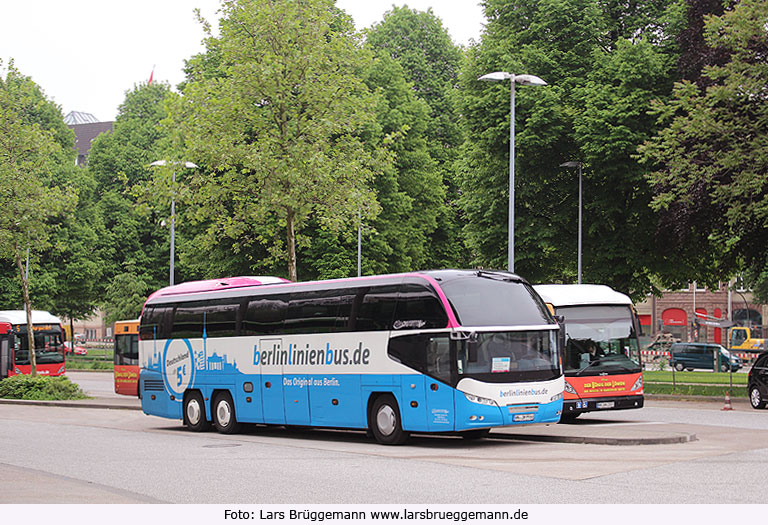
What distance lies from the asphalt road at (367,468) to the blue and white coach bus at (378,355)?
0.59 m

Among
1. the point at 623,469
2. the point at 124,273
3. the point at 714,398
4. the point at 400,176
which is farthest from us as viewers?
the point at 124,273

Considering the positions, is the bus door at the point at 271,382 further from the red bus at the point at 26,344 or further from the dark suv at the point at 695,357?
the dark suv at the point at 695,357

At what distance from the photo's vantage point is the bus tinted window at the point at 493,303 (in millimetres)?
16938

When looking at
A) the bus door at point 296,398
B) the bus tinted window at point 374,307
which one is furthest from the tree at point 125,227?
the bus tinted window at point 374,307

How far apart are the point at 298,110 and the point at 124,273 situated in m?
37.1

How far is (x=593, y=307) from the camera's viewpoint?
73.0ft

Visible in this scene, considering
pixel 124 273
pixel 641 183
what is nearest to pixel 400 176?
pixel 641 183

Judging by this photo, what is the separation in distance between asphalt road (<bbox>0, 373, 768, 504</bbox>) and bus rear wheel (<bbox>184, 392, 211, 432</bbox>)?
0.59 metres

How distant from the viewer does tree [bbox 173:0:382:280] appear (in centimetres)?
2733

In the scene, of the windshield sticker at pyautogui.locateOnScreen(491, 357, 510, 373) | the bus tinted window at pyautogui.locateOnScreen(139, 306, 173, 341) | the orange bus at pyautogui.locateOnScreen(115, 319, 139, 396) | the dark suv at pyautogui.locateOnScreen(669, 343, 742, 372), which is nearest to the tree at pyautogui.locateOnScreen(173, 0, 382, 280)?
the bus tinted window at pyautogui.locateOnScreen(139, 306, 173, 341)

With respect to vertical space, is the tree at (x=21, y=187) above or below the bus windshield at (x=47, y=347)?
above

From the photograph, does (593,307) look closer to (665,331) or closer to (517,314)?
(517,314)

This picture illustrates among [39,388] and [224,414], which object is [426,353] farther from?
[39,388]

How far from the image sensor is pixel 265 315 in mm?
20797
